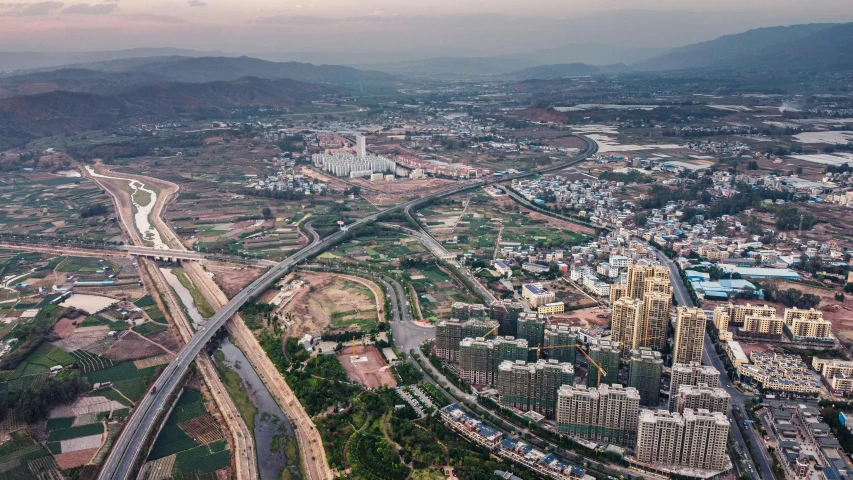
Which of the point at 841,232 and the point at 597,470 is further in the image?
the point at 841,232

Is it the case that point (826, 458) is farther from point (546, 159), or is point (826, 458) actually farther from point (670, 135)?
point (670, 135)

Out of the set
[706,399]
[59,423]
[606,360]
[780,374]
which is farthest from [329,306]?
[780,374]

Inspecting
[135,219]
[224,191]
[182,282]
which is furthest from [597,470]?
[224,191]

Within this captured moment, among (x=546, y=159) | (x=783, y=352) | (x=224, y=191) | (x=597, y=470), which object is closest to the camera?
(x=597, y=470)

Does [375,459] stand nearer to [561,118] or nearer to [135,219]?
[135,219]

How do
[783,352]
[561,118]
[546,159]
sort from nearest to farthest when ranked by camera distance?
[783,352]
[546,159]
[561,118]

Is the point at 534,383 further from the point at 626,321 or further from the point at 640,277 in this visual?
the point at 640,277

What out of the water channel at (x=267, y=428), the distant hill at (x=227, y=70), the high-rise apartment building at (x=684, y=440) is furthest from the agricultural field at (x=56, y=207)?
the distant hill at (x=227, y=70)
